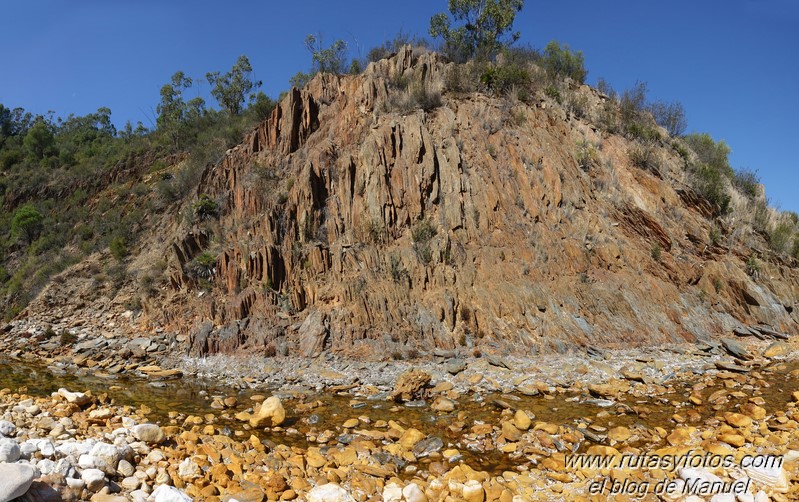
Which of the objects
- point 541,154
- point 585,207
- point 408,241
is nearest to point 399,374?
point 408,241

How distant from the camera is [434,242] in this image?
63.4 ft

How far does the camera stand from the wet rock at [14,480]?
5295 millimetres

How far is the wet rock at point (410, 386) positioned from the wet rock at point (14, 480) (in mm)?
8065

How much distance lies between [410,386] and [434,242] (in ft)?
27.1

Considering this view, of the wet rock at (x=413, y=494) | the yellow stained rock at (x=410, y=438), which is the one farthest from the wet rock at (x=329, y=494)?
the yellow stained rock at (x=410, y=438)

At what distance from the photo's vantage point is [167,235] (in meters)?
24.0

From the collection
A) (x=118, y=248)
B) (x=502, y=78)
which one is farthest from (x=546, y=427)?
(x=118, y=248)

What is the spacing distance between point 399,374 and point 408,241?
709cm

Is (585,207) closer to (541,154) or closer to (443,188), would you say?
(541,154)

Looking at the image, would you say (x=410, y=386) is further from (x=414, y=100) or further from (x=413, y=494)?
(x=414, y=100)

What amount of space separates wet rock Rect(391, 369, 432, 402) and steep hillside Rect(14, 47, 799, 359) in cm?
275

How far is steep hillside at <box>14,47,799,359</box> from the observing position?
16922mm

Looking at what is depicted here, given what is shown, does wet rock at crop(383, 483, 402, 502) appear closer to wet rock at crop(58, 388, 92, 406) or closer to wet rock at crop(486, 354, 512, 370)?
wet rock at crop(486, 354, 512, 370)

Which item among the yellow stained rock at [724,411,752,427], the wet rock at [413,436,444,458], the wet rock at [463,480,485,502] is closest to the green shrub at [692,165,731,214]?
the yellow stained rock at [724,411,752,427]
